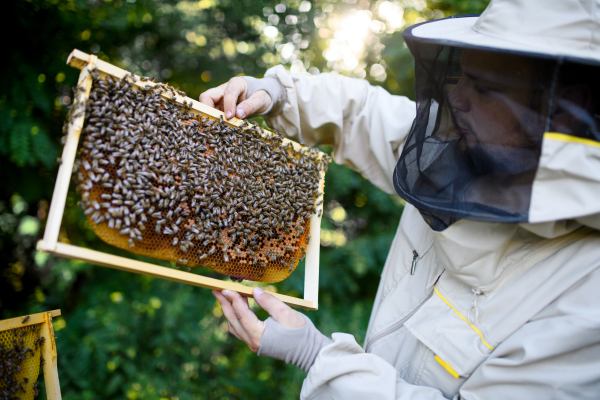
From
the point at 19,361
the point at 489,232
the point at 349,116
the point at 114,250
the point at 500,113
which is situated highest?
the point at 500,113

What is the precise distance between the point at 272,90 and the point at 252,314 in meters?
1.66

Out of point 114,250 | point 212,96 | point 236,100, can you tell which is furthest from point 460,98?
point 114,250

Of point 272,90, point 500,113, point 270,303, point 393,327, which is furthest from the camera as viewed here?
point 272,90

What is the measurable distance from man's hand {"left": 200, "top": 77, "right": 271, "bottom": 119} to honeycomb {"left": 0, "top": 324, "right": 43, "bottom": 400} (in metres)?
1.82

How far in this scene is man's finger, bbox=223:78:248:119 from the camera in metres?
2.33

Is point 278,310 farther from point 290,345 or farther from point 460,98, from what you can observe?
point 460,98

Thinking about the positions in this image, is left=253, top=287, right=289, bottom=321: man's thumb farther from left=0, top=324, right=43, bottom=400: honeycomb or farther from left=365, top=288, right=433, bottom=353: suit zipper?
left=0, top=324, right=43, bottom=400: honeycomb

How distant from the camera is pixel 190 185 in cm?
195

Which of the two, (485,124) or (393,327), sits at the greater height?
(485,124)

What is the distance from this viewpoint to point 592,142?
144cm

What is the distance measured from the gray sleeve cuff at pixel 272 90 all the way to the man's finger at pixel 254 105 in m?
0.04

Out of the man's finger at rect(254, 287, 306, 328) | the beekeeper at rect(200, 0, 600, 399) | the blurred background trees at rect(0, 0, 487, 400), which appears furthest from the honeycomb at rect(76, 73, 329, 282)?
the blurred background trees at rect(0, 0, 487, 400)

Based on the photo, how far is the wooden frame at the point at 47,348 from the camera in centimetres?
200

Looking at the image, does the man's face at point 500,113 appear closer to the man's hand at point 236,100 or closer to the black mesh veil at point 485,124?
the black mesh veil at point 485,124
